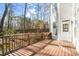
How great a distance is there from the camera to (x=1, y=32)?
181 centimetres

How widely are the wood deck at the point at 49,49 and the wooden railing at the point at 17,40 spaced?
0.14 ft

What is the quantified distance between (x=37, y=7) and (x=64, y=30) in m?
0.36

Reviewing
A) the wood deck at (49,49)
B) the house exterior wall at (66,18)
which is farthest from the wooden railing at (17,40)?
the house exterior wall at (66,18)

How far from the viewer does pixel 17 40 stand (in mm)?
1825

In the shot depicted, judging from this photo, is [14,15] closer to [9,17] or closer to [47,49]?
[9,17]

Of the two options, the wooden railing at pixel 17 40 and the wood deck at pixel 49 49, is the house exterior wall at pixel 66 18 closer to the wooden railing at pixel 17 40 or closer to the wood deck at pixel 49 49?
the wood deck at pixel 49 49

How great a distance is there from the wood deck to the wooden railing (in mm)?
43

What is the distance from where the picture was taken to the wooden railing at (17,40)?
179 centimetres

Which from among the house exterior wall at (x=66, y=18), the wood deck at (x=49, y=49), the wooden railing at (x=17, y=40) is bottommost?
the wood deck at (x=49, y=49)

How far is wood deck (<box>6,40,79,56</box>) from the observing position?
1.81 meters

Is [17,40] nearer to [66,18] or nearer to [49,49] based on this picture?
[49,49]

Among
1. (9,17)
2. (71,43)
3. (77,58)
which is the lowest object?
(77,58)

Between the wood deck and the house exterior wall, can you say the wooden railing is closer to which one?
the wood deck

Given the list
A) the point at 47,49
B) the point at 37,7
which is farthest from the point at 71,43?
the point at 37,7
